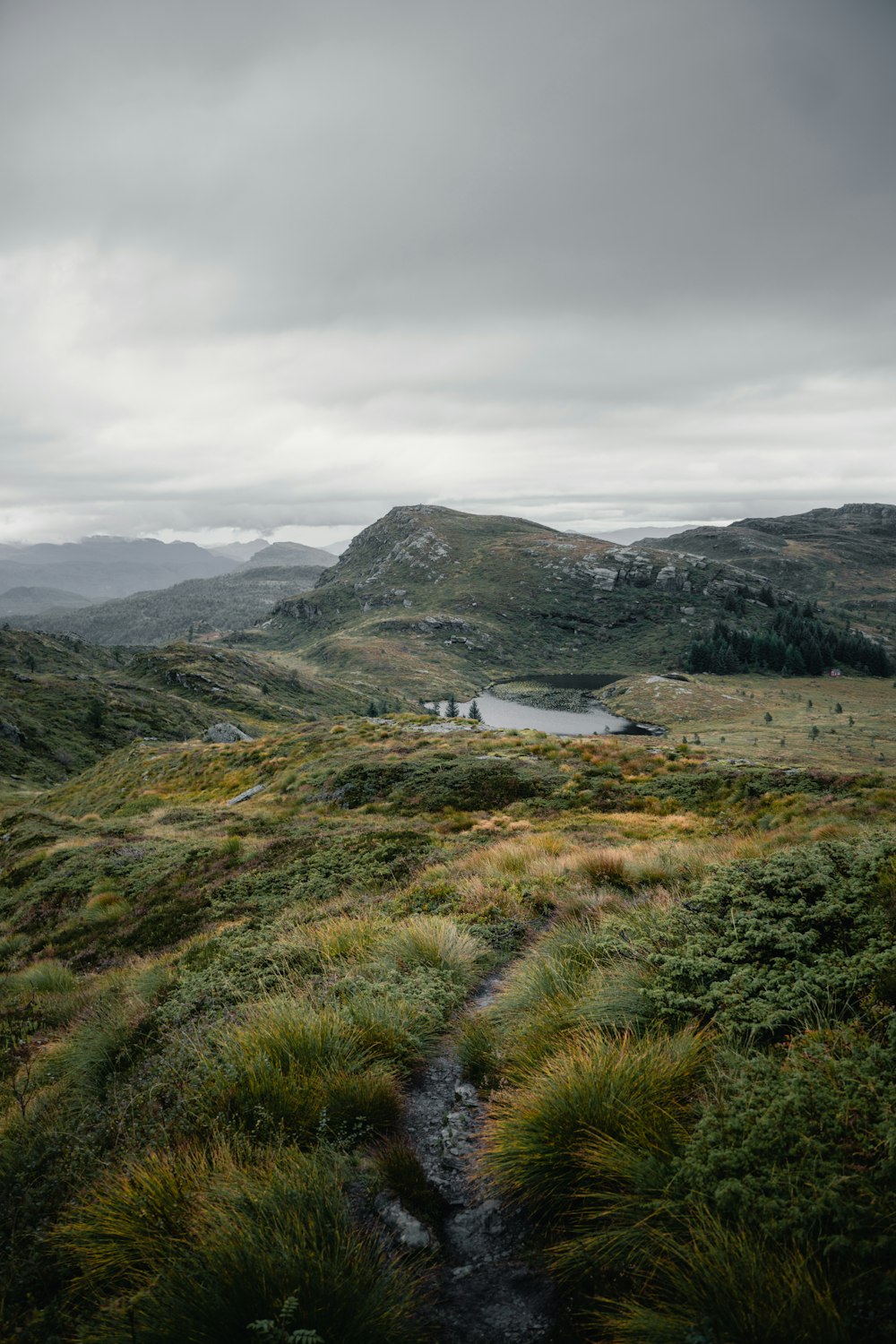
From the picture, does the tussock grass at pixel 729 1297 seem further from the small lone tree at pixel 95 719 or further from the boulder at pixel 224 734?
the small lone tree at pixel 95 719

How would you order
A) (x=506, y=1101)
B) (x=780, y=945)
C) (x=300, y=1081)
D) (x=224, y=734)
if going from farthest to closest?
(x=224, y=734) < (x=780, y=945) < (x=300, y=1081) < (x=506, y=1101)

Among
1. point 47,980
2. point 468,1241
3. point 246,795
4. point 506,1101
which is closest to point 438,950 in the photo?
point 506,1101

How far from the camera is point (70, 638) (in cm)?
14675

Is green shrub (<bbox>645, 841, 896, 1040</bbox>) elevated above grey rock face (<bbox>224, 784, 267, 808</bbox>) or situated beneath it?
elevated above

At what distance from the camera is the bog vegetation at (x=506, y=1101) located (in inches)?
107

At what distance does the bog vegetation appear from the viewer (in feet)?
8.93

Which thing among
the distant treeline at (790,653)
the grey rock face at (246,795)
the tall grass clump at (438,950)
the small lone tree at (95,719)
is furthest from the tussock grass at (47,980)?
the distant treeline at (790,653)

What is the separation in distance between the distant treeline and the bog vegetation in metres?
160

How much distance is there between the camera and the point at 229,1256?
2906 mm

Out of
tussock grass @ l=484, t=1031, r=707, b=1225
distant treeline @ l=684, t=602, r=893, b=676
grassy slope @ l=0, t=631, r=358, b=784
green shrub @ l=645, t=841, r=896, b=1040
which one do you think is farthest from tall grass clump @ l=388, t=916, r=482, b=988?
distant treeline @ l=684, t=602, r=893, b=676

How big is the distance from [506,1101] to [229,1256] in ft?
6.71

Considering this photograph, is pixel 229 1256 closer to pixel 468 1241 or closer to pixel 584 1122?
pixel 468 1241

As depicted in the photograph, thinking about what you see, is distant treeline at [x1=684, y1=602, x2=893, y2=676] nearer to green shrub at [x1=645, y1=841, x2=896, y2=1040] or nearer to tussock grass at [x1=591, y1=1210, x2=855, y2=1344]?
green shrub at [x1=645, y1=841, x2=896, y2=1040]

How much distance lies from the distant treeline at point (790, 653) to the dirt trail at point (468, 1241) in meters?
166
